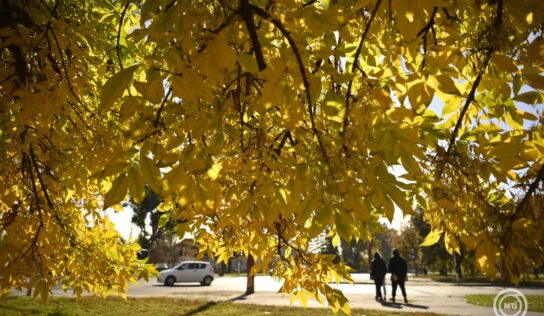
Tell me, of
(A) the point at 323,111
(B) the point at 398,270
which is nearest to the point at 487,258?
(A) the point at 323,111

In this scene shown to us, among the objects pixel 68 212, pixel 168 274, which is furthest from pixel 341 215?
pixel 168 274

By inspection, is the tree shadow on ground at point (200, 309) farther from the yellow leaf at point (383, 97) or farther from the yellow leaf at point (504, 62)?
the yellow leaf at point (504, 62)

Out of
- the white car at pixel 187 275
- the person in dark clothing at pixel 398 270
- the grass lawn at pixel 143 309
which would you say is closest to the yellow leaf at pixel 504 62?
the grass lawn at pixel 143 309

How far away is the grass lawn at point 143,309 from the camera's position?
9.48 m

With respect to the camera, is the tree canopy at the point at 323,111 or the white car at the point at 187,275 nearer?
the tree canopy at the point at 323,111

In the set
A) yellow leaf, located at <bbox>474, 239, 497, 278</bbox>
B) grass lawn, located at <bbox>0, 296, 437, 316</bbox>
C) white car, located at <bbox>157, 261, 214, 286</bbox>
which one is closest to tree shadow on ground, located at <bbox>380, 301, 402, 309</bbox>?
grass lawn, located at <bbox>0, 296, 437, 316</bbox>

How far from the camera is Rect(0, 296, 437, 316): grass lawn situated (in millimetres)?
9477

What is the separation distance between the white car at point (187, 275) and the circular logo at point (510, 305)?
661 inches

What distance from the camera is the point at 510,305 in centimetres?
1104

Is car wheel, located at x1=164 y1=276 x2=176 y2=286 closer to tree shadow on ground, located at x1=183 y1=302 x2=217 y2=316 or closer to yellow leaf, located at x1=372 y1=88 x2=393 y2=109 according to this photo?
tree shadow on ground, located at x1=183 y1=302 x2=217 y2=316

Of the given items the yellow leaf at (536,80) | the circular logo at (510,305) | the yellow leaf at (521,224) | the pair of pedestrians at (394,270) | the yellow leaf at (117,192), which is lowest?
the circular logo at (510,305)

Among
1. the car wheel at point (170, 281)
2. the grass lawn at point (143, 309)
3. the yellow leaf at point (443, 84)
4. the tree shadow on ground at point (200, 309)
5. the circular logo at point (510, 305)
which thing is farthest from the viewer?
the car wheel at point (170, 281)

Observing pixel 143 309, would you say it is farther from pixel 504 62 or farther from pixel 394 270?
pixel 504 62

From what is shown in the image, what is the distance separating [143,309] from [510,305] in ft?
35.3
